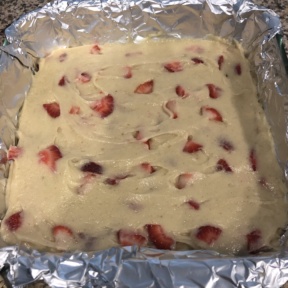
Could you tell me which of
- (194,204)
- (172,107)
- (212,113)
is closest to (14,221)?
(194,204)

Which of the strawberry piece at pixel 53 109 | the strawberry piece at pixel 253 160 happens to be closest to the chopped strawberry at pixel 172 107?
the strawberry piece at pixel 253 160

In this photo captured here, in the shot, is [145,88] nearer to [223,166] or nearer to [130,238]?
[223,166]

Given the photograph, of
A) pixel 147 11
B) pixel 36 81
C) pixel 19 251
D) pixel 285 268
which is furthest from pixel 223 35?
pixel 19 251

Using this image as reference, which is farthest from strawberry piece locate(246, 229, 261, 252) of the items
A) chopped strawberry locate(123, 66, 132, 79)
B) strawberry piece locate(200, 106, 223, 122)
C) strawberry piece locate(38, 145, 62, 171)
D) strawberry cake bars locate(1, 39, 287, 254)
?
chopped strawberry locate(123, 66, 132, 79)

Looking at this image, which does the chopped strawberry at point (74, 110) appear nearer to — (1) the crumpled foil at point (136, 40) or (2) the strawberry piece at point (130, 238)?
(1) the crumpled foil at point (136, 40)

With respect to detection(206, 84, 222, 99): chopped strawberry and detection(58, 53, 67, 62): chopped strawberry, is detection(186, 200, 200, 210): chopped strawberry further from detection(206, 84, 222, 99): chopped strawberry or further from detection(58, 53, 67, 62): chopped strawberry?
detection(58, 53, 67, 62): chopped strawberry
